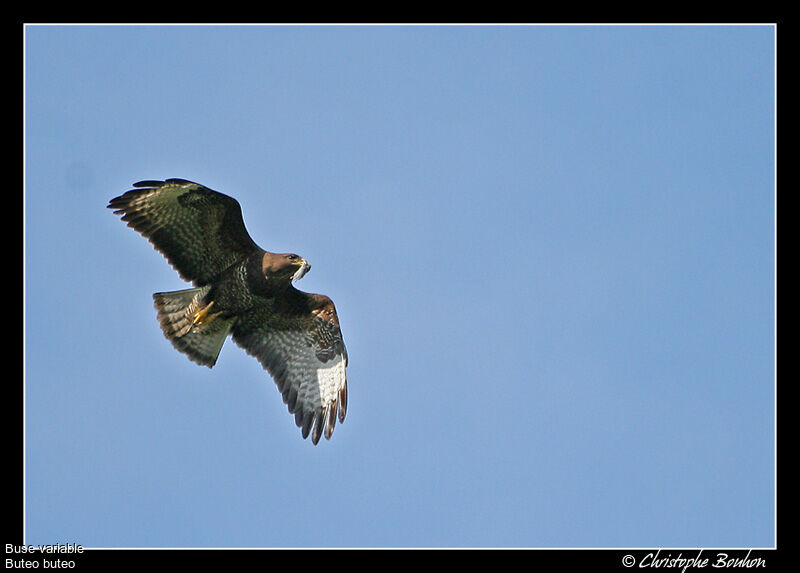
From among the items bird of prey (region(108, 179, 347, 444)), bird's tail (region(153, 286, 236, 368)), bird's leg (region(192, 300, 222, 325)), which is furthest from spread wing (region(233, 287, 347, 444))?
bird's leg (region(192, 300, 222, 325))

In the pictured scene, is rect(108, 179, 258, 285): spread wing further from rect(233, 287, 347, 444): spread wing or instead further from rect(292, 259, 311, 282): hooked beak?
rect(233, 287, 347, 444): spread wing

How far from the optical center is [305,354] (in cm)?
1783

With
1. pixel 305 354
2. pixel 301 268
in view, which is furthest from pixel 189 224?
pixel 305 354

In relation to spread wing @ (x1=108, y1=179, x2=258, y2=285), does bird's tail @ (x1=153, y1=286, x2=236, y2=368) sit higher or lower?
lower

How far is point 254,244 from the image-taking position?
54.3ft

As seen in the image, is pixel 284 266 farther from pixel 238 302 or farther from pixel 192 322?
pixel 192 322

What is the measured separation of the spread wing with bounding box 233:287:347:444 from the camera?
17531 mm

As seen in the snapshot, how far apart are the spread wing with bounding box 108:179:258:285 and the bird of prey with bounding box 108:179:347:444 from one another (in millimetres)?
13

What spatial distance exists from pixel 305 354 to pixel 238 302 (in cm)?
139

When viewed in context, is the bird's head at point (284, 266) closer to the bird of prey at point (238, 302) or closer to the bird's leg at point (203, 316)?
the bird of prey at point (238, 302)

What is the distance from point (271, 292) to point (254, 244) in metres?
0.74

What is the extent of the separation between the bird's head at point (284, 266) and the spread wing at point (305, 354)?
1008mm
